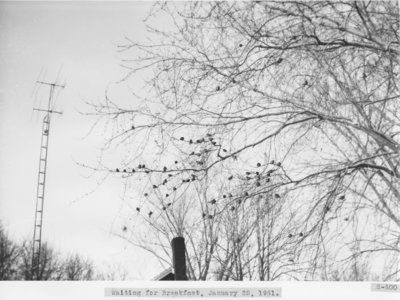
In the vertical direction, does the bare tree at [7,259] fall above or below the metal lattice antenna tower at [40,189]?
below

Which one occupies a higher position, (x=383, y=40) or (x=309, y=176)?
(x=383, y=40)

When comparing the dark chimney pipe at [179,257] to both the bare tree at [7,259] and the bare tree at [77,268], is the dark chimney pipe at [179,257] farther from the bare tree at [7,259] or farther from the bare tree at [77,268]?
the bare tree at [7,259]

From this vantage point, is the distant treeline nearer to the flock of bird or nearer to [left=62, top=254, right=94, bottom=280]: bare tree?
[left=62, top=254, right=94, bottom=280]: bare tree

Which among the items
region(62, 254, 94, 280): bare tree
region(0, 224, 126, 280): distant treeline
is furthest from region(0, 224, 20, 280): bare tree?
region(62, 254, 94, 280): bare tree

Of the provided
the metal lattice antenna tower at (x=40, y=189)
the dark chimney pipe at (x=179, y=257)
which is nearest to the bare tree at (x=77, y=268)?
the metal lattice antenna tower at (x=40, y=189)

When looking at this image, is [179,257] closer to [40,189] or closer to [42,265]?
[42,265]

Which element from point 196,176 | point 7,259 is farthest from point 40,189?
point 196,176

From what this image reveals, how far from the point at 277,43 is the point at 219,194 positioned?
886 millimetres

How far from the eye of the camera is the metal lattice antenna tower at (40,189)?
314cm

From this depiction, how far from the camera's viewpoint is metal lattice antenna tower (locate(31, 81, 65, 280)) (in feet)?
10.3

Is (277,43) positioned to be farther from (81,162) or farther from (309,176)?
(81,162)

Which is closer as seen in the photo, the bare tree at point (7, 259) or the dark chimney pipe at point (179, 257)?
the bare tree at point (7, 259)

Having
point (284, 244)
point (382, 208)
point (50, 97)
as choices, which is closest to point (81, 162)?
point (50, 97)

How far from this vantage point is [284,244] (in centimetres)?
323
